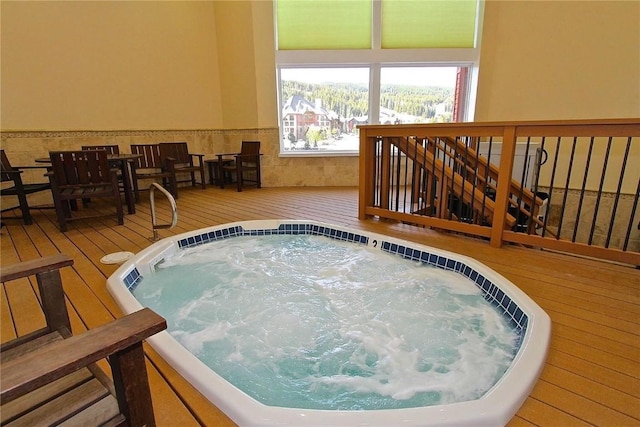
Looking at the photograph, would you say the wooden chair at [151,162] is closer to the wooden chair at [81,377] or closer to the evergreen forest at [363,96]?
the evergreen forest at [363,96]

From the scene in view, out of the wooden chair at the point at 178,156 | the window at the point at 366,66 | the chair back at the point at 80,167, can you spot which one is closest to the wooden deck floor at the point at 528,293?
the chair back at the point at 80,167

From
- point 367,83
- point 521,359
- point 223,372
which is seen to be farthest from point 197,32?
point 521,359

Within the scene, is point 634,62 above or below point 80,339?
above

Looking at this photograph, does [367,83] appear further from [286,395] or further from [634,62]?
[286,395]

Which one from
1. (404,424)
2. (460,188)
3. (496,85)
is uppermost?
(496,85)

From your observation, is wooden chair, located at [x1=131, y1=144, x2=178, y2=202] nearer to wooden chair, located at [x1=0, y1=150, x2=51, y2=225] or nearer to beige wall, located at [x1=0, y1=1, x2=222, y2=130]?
beige wall, located at [x1=0, y1=1, x2=222, y2=130]

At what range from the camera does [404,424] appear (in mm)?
1007

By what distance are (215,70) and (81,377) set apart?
5821 mm

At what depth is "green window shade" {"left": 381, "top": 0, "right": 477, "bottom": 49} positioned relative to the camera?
205 inches

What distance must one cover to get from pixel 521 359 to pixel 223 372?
135 centimetres

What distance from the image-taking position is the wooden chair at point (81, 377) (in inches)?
25.1

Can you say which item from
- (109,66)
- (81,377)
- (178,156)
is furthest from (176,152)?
(81,377)

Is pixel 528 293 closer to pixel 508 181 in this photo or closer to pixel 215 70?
pixel 508 181

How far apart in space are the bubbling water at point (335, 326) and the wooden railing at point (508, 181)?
0.75m
